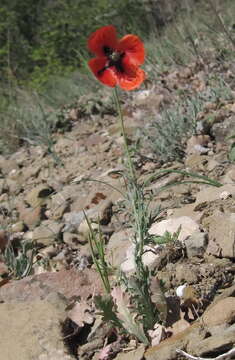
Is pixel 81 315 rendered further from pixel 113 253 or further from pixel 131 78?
pixel 131 78

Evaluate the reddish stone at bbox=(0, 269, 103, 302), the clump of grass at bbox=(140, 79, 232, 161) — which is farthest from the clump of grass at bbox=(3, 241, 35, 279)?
the clump of grass at bbox=(140, 79, 232, 161)

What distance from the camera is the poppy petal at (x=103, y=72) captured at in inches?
84.5

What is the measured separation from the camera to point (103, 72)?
2.19 m

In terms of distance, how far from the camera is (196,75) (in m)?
4.21

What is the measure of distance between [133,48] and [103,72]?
0.17 m

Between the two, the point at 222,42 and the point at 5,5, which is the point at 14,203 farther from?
the point at 5,5

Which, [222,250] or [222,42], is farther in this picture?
[222,42]

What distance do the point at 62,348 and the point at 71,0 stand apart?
11324 millimetres

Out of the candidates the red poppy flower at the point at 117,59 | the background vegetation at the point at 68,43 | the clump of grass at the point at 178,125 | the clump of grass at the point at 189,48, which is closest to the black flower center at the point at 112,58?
the red poppy flower at the point at 117,59

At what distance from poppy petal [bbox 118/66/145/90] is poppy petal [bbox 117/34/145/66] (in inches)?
1.5

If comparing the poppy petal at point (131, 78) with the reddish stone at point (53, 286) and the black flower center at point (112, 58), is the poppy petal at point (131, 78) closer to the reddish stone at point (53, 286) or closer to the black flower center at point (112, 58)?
the black flower center at point (112, 58)

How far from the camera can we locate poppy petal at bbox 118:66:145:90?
222 cm

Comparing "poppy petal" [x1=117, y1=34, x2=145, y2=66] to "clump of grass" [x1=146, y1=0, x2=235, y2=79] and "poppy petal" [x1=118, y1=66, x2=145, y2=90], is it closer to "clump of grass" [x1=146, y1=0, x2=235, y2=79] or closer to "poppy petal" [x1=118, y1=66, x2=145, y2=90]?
"poppy petal" [x1=118, y1=66, x2=145, y2=90]

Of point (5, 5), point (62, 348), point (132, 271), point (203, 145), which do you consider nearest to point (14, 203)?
point (203, 145)
